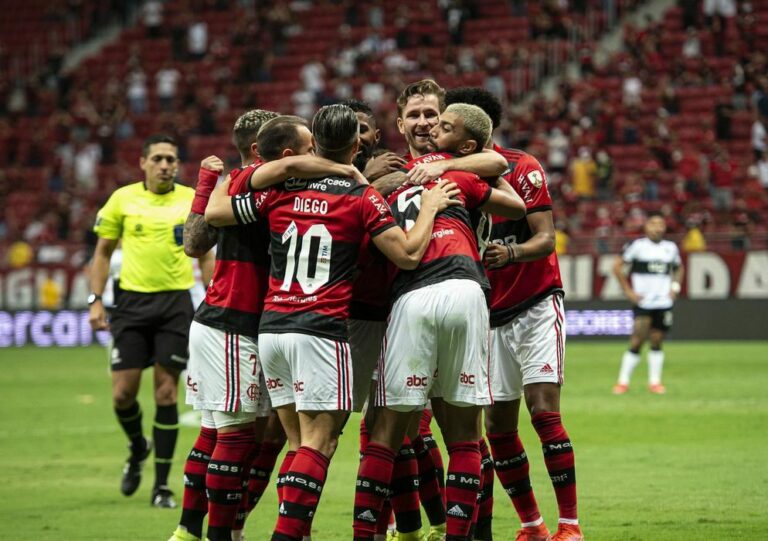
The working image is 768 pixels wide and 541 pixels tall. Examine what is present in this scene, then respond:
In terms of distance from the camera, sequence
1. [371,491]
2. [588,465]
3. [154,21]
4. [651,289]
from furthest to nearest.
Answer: [154,21], [651,289], [588,465], [371,491]

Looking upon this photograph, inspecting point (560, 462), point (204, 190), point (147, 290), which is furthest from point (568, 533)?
point (147, 290)

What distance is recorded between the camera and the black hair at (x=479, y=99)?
7.56 m

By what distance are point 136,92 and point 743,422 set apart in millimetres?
26139

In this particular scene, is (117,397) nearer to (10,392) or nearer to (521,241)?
(521,241)

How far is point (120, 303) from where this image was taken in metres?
9.93

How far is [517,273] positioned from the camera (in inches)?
300

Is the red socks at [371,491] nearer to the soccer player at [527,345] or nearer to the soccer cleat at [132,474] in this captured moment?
the soccer player at [527,345]

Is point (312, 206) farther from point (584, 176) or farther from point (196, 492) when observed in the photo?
point (584, 176)

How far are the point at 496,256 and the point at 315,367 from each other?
145 cm

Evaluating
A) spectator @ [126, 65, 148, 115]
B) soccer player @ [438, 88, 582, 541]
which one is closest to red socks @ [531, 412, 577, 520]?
soccer player @ [438, 88, 582, 541]

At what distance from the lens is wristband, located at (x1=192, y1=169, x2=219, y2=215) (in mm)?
6926

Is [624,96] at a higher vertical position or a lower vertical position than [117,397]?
higher

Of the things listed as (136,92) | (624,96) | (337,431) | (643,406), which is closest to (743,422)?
(643,406)

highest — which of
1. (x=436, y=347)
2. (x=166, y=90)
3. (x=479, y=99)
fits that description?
(x=166, y=90)
